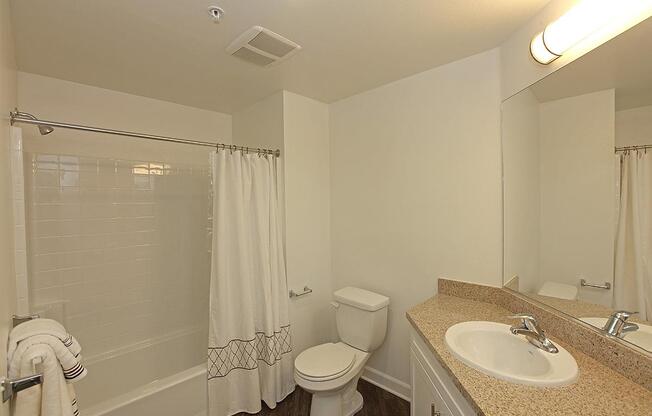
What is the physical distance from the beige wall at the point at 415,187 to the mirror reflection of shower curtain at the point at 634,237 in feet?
1.96

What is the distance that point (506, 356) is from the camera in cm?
129

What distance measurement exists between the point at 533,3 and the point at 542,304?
4.65ft

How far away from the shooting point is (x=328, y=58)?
1756mm

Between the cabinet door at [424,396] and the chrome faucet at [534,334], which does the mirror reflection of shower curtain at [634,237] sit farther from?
the cabinet door at [424,396]

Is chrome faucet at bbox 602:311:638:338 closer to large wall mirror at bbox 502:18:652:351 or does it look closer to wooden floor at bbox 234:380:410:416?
large wall mirror at bbox 502:18:652:351

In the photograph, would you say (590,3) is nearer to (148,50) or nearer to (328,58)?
(328,58)

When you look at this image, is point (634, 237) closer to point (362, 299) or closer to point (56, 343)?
point (362, 299)

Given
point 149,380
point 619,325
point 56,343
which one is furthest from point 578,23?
point 149,380

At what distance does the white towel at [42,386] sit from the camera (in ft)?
2.95

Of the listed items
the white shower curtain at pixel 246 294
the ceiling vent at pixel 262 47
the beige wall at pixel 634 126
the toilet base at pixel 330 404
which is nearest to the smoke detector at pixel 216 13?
the ceiling vent at pixel 262 47

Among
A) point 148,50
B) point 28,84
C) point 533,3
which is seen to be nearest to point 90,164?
point 28,84

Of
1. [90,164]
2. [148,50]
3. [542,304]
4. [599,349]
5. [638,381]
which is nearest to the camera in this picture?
[638,381]

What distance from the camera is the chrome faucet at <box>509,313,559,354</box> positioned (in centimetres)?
113

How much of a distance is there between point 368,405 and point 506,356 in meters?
1.16
